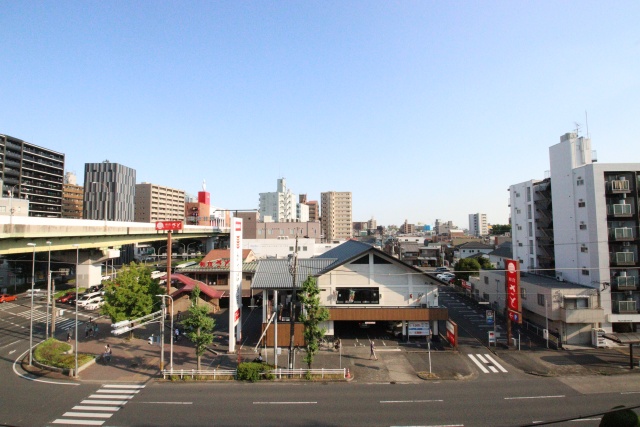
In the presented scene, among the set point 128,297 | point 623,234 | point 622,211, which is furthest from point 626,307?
point 128,297

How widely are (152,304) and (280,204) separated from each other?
119864 mm

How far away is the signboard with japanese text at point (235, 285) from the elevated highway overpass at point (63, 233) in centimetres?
1885

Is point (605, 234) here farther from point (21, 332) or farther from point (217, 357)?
point (21, 332)

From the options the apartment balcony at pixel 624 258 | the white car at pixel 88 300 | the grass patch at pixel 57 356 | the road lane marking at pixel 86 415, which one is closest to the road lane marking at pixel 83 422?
the road lane marking at pixel 86 415

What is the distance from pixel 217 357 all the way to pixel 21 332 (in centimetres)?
2243

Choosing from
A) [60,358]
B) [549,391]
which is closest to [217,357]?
[60,358]

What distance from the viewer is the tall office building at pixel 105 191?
13150 centimetres

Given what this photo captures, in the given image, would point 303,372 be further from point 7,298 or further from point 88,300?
point 7,298

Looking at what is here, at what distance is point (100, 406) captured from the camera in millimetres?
19484

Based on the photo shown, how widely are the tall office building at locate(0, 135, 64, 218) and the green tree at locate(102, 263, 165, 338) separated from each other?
279 feet

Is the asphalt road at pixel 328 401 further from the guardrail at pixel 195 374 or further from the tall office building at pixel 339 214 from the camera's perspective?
the tall office building at pixel 339 214

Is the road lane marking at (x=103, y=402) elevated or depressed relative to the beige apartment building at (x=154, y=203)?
depressed

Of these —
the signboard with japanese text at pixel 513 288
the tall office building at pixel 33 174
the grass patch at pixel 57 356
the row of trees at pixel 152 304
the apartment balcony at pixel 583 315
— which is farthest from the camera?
the tall office building at pixel 33 174

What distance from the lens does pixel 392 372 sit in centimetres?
2462
